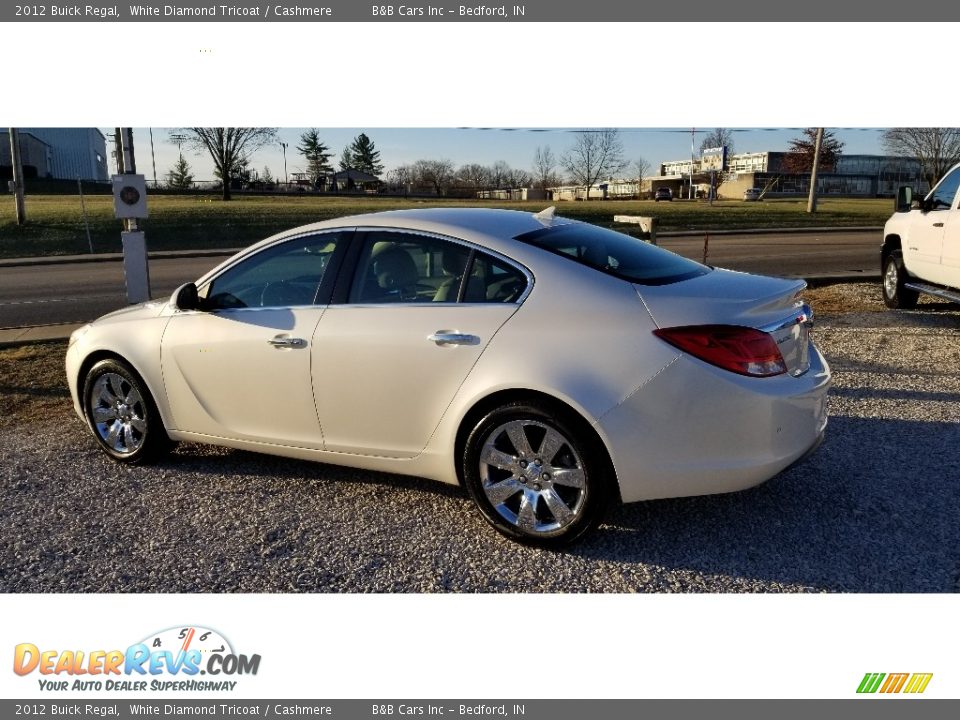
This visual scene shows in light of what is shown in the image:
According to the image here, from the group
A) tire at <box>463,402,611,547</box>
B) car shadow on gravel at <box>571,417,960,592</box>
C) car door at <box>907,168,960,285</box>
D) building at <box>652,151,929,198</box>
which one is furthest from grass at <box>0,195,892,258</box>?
tire at <box>463,402,611,547</box>

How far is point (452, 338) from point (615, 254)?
39.5 inches

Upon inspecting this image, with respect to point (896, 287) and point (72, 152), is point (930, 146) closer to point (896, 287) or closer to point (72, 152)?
point (896, 287)

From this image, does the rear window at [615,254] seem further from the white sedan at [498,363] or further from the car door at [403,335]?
the car door at [403,335]

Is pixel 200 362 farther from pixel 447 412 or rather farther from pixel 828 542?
pixel 828 542

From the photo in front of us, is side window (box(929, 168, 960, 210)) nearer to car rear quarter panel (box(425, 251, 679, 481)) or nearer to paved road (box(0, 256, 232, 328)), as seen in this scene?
car rear quarter panel (box(425, 251, 679, 481))

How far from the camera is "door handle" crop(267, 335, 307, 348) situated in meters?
4.36

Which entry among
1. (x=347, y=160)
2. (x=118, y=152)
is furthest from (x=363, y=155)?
(x=118, y=152)

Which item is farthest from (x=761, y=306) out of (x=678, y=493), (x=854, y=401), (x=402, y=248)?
(x=854, y=401)

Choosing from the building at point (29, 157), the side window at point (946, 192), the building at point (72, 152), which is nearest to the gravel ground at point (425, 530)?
the side window at point (946, 192)

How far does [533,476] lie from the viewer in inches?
149

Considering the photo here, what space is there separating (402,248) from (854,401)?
3.84 meters

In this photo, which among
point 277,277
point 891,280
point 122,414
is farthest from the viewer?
point 891,280

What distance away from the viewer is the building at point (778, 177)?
2314 inches

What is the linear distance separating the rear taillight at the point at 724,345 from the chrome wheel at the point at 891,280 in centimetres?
772
